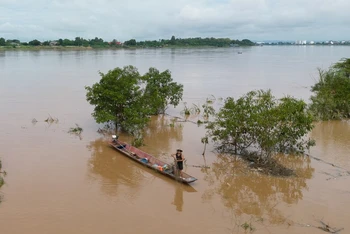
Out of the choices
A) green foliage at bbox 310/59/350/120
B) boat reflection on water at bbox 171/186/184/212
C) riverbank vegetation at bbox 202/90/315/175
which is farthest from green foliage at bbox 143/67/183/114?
boat reflection on water at bbox 171/186/184/212

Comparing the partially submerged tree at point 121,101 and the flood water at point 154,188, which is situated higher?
the partially submerged tree at point 121,101

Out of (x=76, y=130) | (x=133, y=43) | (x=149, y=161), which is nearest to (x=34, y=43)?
(x=133, y=43)

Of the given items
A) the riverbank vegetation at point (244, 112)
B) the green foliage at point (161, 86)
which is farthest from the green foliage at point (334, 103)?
the green foliage at point (161, 86)

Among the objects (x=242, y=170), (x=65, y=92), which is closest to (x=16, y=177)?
(x=242, y=170)

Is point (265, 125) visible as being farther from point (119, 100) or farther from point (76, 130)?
point (76, 130)

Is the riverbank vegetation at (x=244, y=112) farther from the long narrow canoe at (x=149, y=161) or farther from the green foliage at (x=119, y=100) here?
the long narrow canoe at (x=149, y=161)

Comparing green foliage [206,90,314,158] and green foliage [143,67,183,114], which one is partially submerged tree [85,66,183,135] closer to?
green foliage [143,67,183,114]

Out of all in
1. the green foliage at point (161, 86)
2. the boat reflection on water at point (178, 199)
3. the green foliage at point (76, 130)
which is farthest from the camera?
the green foliage at point (161, 86)
